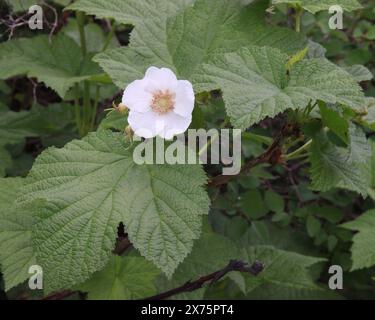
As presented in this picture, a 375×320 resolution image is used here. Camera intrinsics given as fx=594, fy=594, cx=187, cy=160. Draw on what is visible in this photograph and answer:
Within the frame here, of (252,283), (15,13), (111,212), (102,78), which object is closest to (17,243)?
(111,212)

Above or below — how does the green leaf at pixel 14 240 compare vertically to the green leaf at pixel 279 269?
above

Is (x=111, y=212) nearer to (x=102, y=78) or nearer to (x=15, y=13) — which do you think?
(x=102, y=78)

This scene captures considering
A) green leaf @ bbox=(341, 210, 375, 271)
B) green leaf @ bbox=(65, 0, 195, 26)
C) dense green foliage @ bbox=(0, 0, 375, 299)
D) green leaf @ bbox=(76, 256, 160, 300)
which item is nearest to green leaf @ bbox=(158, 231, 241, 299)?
dense green foliage @ bbox=(0, 0, 375, 299)

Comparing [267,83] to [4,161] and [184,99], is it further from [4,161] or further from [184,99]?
[4,161]

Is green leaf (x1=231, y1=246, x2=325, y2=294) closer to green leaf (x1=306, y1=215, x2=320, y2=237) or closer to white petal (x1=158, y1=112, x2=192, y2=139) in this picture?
green leaf (x1=306, y1=215, x2=320, y2=237)

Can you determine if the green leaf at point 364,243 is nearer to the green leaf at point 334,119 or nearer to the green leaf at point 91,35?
Result: the green leaf at point 334,119

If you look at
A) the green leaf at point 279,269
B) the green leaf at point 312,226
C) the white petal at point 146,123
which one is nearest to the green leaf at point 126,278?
the green leaf at point 279,269

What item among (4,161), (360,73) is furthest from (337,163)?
(4,161)
